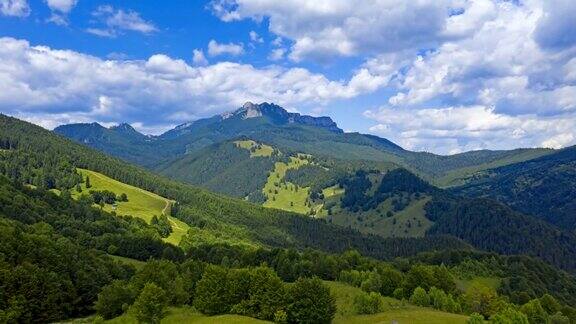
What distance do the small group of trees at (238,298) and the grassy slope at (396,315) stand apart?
10.3 metres

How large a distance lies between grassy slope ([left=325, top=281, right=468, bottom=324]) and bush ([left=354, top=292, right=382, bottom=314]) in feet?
5.21

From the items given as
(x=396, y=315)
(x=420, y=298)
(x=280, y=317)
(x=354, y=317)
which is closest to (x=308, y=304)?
(x=280, y=317)

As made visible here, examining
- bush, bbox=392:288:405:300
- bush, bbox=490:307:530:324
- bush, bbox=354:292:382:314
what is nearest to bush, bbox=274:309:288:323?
bush, bbox=354:292:382:314

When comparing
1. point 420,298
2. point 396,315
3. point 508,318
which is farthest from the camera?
point 420,298

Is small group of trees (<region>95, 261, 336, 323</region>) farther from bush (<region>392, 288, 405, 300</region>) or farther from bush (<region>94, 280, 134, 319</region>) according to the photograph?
bush (<region>392, 288, 405, 300</region>)

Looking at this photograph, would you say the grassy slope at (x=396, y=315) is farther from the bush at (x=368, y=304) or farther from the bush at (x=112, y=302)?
the bush at (x=112, y=302)

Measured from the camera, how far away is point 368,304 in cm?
12200

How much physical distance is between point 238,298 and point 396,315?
117 ft

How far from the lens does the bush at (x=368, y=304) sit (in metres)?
122

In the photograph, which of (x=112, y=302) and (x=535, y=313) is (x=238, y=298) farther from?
(x=535, y=313)

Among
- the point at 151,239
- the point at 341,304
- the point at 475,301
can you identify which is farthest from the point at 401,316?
the point at 151,239

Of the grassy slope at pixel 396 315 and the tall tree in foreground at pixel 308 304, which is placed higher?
the tall tree in foreground at pixel 308 304

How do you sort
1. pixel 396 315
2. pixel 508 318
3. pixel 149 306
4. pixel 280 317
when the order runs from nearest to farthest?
pixel 508 318, pixel 149 306, pixel 280 317, pixel 396 315

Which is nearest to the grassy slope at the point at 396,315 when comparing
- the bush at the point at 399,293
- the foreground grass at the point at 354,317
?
the foreground grass at the point at 354,317
